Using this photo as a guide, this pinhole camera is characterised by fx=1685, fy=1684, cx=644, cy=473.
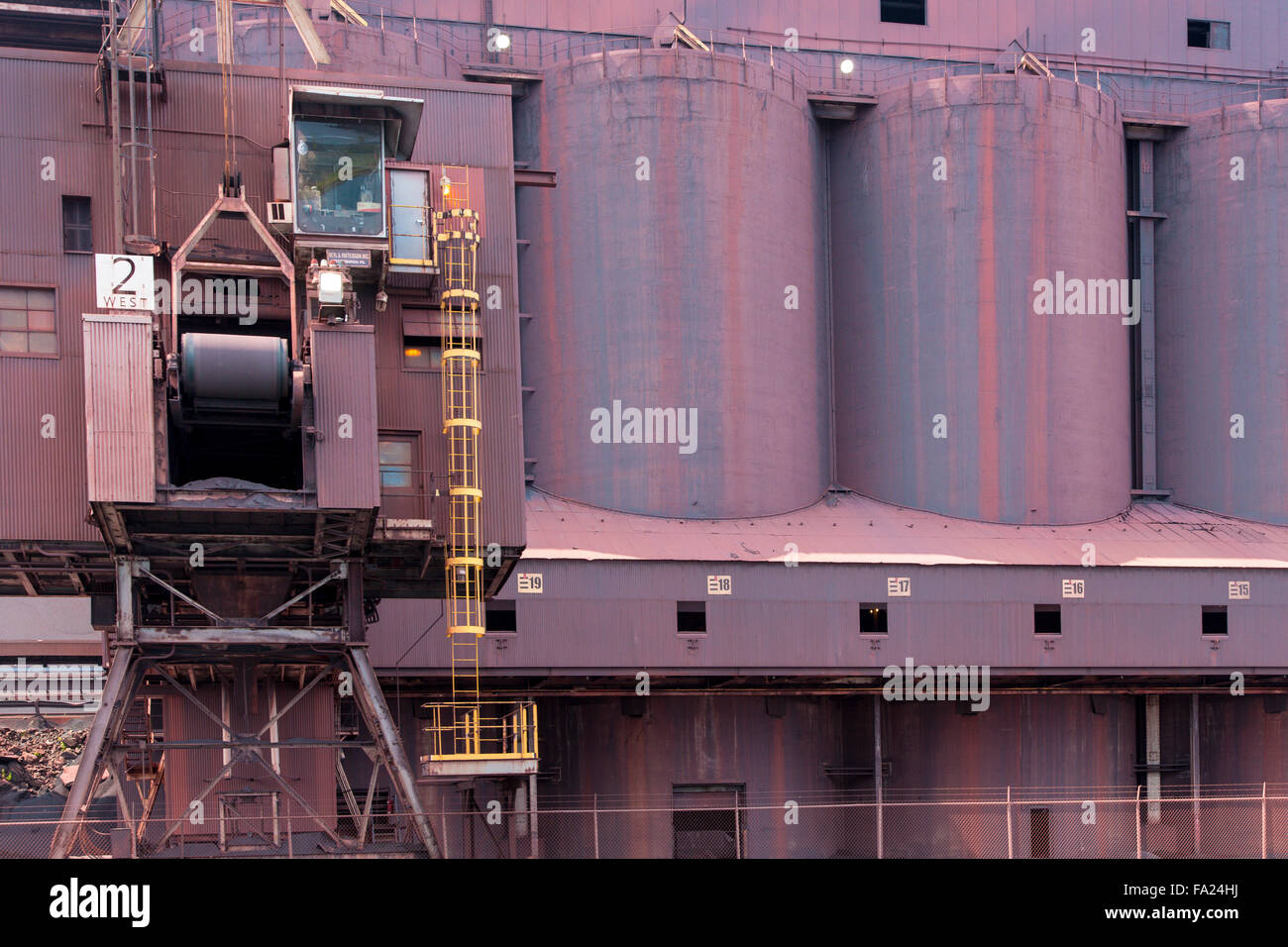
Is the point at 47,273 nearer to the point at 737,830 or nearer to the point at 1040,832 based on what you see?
the point at 737,830

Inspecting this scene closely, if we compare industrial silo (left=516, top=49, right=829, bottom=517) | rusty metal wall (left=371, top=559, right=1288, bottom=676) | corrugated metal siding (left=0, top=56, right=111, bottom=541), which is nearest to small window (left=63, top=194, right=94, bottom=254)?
corrugated metal siding (left=0, top=56, right=111, bottom=541)

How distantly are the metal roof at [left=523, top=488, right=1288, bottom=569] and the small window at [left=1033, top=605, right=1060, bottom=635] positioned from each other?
1.36m

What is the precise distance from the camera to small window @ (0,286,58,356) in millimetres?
32906

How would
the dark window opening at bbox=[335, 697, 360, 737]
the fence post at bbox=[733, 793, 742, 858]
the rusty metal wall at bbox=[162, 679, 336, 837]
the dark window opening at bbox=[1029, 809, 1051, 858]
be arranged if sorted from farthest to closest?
the dark window opening at bbox=[1029, 809, 1051, 858] → the fence post at bbox=[733, 793, 742, 858] → the dark window opening at bbox=[335, 697, 360, 737] → the rusty metal wall at bbox=[162, 679, 336, 837]

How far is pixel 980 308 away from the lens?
177 ft

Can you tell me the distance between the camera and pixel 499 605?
152ft

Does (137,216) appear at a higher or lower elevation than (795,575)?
higher

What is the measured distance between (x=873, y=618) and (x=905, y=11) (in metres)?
25.5

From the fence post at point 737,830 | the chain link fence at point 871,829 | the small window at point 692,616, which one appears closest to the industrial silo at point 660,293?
the small window at point 692,616

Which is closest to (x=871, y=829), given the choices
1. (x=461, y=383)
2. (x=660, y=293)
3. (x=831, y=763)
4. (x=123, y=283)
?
(x=831, y=763)

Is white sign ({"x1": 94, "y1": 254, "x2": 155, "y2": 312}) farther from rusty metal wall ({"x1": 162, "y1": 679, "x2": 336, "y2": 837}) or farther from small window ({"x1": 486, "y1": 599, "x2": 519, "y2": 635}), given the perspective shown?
small window ({"x1": 486, "y1": 599, "x2": 519, "y2": 635})
